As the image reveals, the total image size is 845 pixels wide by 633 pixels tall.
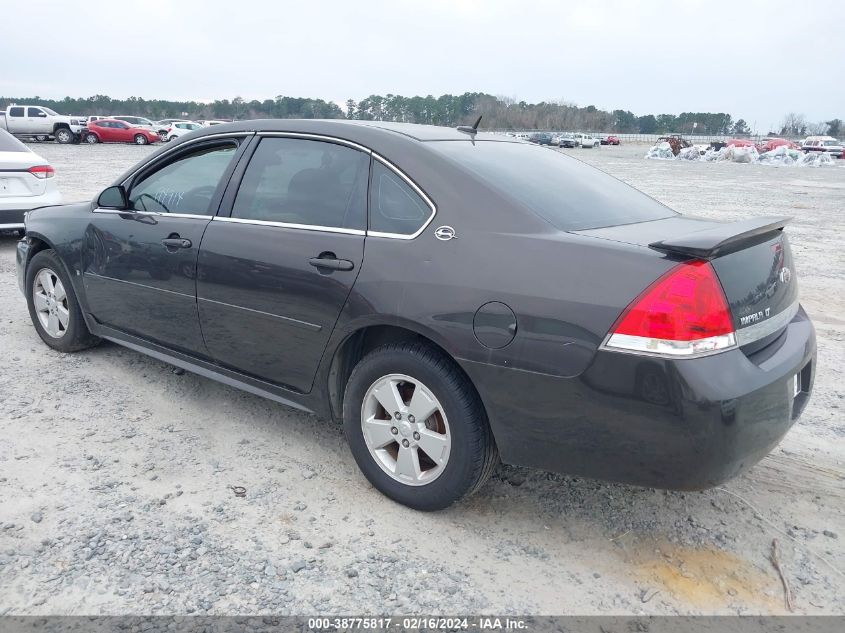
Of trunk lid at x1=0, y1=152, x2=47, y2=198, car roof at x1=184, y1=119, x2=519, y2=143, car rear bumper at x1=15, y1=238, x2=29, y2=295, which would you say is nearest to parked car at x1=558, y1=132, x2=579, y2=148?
trunk lid at x1=0, y1=152, x2=47, y2=198

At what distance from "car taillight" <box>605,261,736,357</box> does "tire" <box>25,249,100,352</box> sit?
146 inches

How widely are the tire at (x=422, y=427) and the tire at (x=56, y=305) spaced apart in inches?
97.6

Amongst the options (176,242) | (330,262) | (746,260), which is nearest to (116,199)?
(176,242)

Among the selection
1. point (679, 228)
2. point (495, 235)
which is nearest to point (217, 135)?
point (495, 235)

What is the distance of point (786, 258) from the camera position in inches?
117

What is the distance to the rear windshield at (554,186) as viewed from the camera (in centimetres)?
292

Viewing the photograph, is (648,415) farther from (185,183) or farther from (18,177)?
(18,177)

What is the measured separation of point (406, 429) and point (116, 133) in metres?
38.7

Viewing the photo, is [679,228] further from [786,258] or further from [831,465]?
[831,465]

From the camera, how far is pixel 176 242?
3.72m

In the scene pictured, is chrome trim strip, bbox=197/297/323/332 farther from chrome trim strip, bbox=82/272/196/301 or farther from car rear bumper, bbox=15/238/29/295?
car rear bumper, bbox=15/238/29/295

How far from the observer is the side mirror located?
4.14 metres

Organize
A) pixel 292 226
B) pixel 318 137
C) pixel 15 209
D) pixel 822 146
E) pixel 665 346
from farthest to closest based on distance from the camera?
1. pixel 822 146
2. pixel 15 209
3. pixel 318 137
4. pixel 292 226
5. pixel 665 346

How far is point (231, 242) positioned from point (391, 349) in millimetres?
1119
